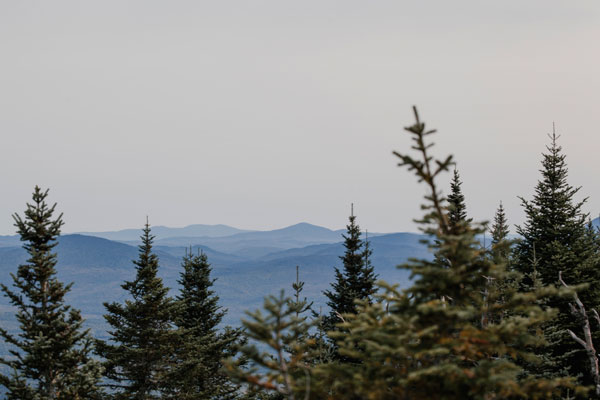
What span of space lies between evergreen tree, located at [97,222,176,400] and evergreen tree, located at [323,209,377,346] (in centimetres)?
1037

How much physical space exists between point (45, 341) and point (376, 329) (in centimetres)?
1227

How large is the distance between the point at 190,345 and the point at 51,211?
14046 millimetres

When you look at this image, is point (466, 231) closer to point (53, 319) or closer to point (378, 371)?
point (378, 371)

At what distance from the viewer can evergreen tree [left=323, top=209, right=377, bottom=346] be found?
32.7 metres

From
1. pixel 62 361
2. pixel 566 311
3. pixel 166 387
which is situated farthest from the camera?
pixel 166 387

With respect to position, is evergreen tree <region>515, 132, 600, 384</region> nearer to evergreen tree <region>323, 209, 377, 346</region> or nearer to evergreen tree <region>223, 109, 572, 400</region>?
evergreen tree <region>323, 209, 377, 346</region>

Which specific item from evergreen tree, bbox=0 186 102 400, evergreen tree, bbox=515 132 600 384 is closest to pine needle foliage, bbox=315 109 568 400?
evergreen tree, bbox=0 186 102 400

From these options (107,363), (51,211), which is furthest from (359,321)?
(107,363)

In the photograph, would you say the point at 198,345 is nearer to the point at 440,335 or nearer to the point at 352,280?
the point at 352,280

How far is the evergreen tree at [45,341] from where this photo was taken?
53.7 feet

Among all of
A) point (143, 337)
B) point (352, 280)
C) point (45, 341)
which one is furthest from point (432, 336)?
point (352, 280)

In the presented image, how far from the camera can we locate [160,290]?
1086 inches

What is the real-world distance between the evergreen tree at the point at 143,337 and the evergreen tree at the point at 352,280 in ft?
34.0

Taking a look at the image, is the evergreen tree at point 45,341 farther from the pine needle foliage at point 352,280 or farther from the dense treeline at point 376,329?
the pine needle foliage at point 352,280
